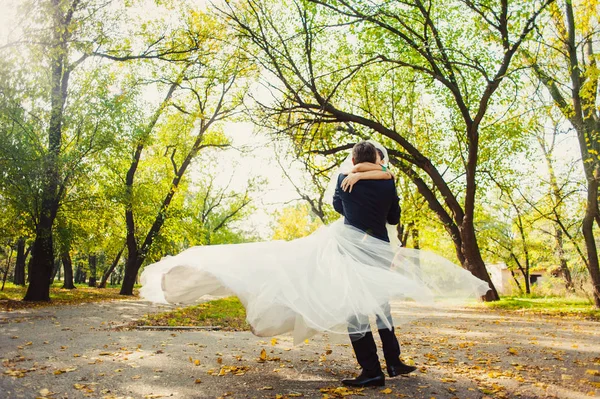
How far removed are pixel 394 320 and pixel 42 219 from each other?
50.9 ft

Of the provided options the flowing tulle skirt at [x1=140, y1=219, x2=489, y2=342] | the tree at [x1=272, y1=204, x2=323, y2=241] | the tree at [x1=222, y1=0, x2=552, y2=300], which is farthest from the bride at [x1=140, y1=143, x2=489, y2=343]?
the tree at [x1=272, y1=204, x2=323, y2=241]

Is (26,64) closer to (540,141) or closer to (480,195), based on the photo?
Result: (480,195)

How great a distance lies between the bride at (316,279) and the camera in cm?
424

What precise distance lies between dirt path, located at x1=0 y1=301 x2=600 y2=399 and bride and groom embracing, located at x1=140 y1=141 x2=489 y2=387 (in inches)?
23.4

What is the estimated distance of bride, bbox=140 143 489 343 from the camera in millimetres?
4238

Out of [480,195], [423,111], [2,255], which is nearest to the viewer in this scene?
[480,195]

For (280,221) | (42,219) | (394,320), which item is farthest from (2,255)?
(394,320)

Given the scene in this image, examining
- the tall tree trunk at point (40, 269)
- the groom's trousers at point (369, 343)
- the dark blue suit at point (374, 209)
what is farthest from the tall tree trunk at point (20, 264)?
the groom's trousers at point (369, 343)

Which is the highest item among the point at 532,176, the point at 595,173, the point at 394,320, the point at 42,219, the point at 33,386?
the point at 532,176

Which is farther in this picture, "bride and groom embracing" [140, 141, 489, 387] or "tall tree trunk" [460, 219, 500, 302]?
"tall tree trunk" [460, 219, 500, 302]

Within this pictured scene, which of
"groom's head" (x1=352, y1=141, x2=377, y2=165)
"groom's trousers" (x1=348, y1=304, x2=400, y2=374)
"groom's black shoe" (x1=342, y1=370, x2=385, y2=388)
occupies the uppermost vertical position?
"groom's head" (x1=352, y1=141, x2=377, y2=165)

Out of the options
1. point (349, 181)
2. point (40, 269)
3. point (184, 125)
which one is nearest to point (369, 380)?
point (349, 181)

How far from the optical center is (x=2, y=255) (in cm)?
2975

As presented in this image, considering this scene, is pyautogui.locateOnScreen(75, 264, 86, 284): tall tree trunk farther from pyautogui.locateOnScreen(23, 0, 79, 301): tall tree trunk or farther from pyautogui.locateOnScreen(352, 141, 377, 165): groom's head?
pyautogui.locateOnScreen(352, 141, 377, 165): groom's head
